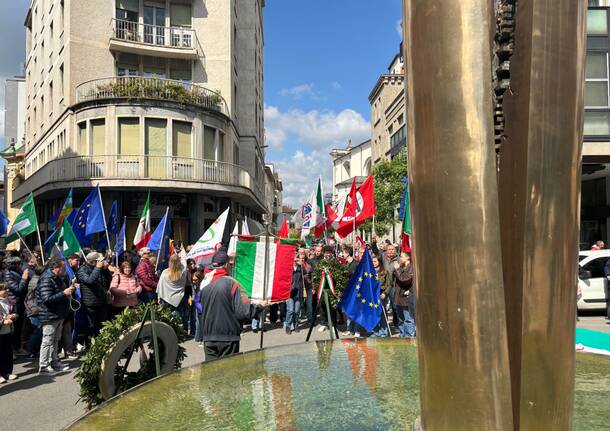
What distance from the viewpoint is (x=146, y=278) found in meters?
9.95

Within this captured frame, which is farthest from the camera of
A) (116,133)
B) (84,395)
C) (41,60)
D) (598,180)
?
(41,60)

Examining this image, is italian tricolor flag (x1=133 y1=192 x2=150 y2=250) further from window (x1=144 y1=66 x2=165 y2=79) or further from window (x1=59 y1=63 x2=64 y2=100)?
window (x1=59 y1=63 x2=64 y2=100)

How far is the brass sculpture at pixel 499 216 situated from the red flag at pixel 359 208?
10.4 m

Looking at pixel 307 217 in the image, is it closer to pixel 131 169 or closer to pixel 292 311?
pixel 292 311

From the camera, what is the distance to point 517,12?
182 cm

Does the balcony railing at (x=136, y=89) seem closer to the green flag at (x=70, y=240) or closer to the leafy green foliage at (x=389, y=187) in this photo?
the green flag at (x=70, y=240)

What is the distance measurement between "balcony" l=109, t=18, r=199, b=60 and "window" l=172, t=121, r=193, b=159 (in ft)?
14.7

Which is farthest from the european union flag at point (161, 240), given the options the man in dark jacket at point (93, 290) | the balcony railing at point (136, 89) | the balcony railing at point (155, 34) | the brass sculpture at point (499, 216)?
the balcony railing at point (155, 34)

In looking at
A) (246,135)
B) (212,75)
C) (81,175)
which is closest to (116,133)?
(81,175)

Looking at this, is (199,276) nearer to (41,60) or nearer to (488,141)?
(488,141)

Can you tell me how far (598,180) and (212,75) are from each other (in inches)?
839

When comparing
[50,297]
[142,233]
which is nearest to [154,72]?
[142,233]

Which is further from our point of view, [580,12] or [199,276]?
[199,276]

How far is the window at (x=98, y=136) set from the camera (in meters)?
22.5
